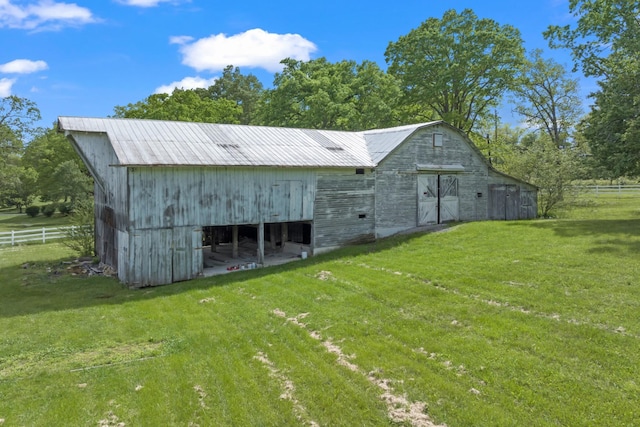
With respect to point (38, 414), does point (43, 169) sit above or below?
above

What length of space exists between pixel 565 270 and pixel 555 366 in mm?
5624

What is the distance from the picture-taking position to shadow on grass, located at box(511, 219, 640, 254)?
14.1m

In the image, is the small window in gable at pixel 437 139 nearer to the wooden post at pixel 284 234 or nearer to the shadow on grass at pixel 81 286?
the shadow on grass at pixel 81 286

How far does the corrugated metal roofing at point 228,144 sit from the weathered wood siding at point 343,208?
608 millimetres

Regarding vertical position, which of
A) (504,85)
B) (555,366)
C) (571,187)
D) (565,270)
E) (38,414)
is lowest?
(38,414)

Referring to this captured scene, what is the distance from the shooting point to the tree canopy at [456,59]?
33125mm

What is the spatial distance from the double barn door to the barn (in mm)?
66

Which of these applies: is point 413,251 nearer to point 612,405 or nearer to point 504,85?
point 612,405

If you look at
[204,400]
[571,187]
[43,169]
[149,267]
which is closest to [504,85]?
[571,187]

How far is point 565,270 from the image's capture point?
1207 centimetres

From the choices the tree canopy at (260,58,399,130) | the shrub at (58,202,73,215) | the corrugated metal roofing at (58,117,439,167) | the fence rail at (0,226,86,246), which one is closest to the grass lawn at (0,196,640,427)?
the corrugated metal roofing at (58,117,439,167)

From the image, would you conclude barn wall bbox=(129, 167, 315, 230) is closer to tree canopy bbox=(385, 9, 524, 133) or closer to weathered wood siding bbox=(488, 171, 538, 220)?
weathered wood siding bbox=(488, 171, 538, 220)

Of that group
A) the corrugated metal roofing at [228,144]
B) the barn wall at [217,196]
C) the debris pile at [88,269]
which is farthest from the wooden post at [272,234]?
the debris pile at [88,269]

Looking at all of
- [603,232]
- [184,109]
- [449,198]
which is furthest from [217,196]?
[184,109]
